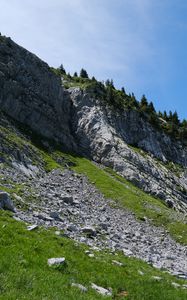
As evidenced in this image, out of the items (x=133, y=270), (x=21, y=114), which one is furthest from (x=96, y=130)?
(x=133, y=270)

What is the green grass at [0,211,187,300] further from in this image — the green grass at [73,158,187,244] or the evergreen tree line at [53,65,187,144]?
the evergreen tree line at [53,65,187,144]

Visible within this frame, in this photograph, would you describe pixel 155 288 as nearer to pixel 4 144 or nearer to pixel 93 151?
pixel 4 144

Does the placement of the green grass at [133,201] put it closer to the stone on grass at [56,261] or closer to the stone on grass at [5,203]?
the stone on grass at [5,203]

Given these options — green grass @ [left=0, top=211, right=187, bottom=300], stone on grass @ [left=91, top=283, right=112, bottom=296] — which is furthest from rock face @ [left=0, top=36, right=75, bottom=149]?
stone on grass @ [left=91, top=283, right=112, bottom=296]

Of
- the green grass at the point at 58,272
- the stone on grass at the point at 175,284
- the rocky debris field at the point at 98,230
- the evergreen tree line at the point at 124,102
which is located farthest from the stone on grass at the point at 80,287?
the evergreen tree line at the point at 124,102

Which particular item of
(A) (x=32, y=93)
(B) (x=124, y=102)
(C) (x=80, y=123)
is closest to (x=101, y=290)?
(A) (x=32, y=93)

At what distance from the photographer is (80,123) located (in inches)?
3922

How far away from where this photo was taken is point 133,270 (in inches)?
832

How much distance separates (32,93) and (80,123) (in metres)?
15.5

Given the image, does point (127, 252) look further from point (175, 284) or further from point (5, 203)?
point (5, 203)

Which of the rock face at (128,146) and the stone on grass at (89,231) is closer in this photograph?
the stone on grass at (89,231)

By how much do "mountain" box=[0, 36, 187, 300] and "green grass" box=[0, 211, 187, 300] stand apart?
67 millimetres

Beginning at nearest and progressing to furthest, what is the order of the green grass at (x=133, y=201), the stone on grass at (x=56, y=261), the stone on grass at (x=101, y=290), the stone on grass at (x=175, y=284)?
the stone on grass at (x=101, y=290), the stone on grass at (x=56, y=261), the stone on grass at (x=175, y=284), the green grass at (x=133, y=201)

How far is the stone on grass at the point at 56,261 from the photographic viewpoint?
1648 cm
